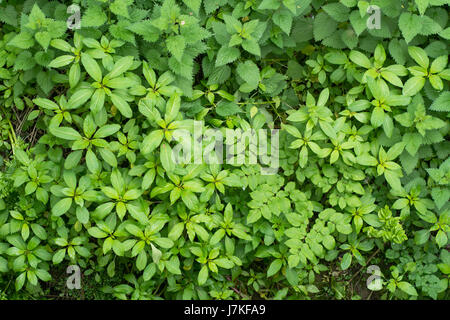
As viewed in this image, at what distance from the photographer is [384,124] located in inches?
137

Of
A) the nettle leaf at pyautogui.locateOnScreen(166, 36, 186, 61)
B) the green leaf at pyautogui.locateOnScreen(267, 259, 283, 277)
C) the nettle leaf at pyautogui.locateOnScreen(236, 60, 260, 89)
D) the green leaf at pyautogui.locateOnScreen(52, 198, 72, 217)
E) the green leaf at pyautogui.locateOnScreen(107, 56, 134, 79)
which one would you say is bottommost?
the green leaf at pyautogui.locateOnScreen(267, 259, 283, 277)

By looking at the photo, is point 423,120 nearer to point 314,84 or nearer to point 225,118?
point 314,84

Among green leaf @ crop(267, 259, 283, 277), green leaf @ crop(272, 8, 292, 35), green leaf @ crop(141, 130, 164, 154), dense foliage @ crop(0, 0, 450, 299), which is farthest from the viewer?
green leaf @ crop(267, 259, 283, 277)

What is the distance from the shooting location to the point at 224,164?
354 cm

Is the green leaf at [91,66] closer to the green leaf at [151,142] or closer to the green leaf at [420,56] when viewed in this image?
the green leaf at [151,142]

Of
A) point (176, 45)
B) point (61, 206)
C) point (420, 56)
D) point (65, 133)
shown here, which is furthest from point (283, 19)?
point (61, 206)

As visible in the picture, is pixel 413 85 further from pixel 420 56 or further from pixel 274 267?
pixel 274 267

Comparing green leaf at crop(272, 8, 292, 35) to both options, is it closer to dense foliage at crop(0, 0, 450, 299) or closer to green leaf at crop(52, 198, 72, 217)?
dense foliage at crop(0, 0, 450, 299)

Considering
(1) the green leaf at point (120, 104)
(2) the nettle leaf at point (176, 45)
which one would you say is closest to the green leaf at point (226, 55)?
(2) the nettle leaf at point (176, 45)

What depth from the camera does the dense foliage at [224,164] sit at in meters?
3.23

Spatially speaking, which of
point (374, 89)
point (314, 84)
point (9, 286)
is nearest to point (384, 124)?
point (374, 89)

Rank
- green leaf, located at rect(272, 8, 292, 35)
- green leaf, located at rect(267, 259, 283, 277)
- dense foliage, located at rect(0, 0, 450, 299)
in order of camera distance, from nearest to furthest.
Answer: dense foliage, located at rect(0, 0, 450, 299)
green leaf, located at rect(272, 8, 292, 35)
green leaf, located at rect(267, 259, 283, 277)

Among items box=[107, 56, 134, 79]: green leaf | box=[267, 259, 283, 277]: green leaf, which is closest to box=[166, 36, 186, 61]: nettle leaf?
box=[107, 56, 134, 79]: green leaf

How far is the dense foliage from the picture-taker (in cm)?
323
